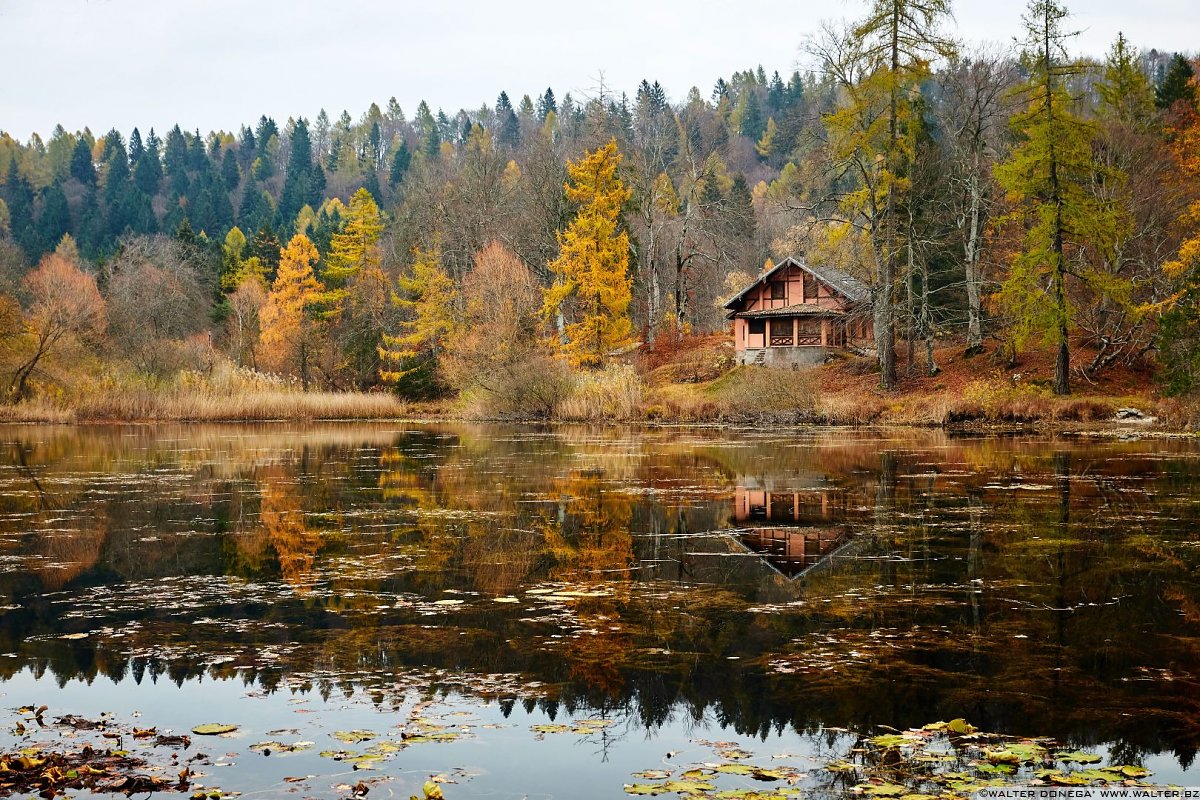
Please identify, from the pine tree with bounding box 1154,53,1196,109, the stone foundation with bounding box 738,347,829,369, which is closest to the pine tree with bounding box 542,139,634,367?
the stone foundation with bounding box 738,347,829,369

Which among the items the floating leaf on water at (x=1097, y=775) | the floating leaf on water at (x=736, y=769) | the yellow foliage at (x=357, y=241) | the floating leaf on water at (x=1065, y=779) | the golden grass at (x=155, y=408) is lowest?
the floating leaf on water at (x=736, y=769)

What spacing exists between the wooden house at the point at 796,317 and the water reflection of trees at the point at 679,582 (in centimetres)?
3399

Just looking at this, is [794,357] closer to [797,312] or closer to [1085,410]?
[797,312]

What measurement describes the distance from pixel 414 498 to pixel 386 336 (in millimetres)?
46614

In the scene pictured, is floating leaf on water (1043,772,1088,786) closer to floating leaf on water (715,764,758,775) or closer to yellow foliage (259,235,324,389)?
floating leaf on water (715,764,758,775)

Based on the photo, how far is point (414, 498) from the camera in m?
18.1

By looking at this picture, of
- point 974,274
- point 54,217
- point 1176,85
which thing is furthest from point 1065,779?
point 54,217

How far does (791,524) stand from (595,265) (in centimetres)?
4233

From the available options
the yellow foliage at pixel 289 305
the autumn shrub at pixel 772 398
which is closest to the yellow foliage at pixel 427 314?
the yellow foliage at pixel 289 305

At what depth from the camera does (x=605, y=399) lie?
4316 cm

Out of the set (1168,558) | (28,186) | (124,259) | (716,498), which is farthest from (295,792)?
(28,186)

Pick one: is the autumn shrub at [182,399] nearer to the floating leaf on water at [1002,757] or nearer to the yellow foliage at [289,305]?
the yellow foliage at [289,305]

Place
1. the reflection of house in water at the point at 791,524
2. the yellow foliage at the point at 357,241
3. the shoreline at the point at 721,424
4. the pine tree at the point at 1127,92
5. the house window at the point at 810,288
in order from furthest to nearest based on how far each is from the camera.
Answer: the yellow foliage at the point at 357,241, the house window at the point at 810,288, the pine tree at the point at 1127,92, the shoreline at the point at 721,424, the reflection of house in water at the point at 791,524

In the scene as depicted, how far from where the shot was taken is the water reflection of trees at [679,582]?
7102mm
